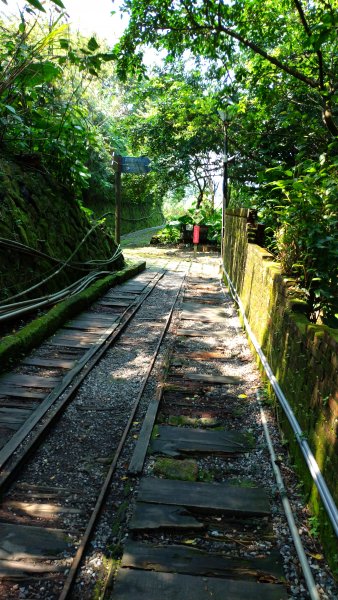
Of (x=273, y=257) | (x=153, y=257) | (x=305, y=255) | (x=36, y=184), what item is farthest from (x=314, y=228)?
(x=153, y=257)

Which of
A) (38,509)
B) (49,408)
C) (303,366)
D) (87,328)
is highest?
(303,366)

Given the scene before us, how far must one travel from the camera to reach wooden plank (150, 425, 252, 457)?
136 inches

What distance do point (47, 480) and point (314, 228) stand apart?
9.76ft

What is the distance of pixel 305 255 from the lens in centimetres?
380

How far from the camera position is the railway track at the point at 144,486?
7.31 ft

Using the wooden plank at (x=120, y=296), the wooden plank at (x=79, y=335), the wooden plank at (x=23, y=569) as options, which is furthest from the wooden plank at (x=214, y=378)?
the wooden plank at (x=120, y=296)

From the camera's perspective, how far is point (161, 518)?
8.73 feet

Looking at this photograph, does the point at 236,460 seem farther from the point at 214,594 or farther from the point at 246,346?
the point at 246,346

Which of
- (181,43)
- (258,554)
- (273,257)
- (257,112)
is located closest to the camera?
(258,554)

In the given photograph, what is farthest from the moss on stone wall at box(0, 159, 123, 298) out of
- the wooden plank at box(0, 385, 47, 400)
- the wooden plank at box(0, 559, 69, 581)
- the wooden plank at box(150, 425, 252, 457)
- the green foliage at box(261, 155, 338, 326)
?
the wooden plank at box(0, 559, 69, 581)

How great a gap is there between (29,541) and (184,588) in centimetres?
93

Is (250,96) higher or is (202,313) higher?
(250,96)

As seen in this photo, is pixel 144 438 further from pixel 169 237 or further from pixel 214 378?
pixel 169 237

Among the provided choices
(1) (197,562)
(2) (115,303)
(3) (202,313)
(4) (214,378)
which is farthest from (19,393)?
(3) (202,313)
